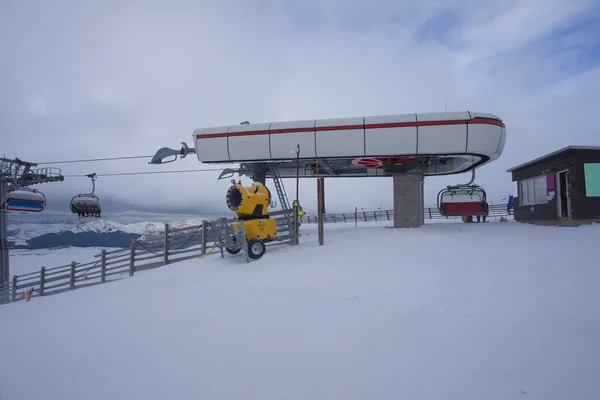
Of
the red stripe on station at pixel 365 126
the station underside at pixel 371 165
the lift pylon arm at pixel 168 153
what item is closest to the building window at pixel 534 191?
the station underside at pixel 371 165

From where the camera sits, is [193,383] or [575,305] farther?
[575,305]

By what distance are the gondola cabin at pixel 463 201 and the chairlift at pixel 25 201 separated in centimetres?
3106

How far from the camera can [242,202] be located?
9.53 m

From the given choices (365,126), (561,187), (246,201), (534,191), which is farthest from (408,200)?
(246,201)

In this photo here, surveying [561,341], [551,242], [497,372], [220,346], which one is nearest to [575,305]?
[561,341]

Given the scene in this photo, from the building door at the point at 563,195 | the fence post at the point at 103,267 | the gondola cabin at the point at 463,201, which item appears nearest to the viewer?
the fence post at the point at 103,267

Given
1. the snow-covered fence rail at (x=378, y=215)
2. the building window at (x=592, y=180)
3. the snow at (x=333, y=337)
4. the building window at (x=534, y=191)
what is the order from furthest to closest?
the snow-covered fence rail at (x=378, y=215) < the building window at (x=534, y=191) < the building window at (x=592, y=180) < the snow at (x=333, y=337)

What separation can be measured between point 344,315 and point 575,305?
332 centimetres

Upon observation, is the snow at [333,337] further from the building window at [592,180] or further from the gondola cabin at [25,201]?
the gondola cabin at [25,201]

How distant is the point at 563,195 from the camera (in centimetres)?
1466

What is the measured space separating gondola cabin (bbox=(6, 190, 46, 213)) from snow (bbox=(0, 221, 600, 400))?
24002 mm

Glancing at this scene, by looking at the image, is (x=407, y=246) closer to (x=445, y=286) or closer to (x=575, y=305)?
(x=445, y=286)

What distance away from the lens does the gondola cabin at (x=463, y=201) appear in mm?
16925

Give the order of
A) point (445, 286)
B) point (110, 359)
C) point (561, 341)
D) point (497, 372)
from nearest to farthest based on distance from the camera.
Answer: point (497, 372) < point (561, 341) < point (110, 359) < point (445, 286)
